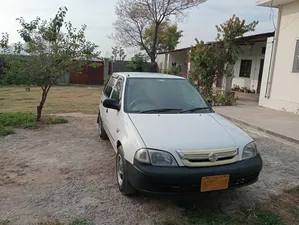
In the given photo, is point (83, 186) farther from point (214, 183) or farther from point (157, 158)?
point (214, 183)

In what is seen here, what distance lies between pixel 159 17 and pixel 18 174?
23080 millimetres

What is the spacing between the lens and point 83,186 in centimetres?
347

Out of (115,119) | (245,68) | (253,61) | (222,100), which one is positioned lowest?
(222,100)

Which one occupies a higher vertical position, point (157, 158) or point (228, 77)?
point (228, 77)

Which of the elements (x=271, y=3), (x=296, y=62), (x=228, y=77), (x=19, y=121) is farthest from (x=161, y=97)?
(x=228, y=77)

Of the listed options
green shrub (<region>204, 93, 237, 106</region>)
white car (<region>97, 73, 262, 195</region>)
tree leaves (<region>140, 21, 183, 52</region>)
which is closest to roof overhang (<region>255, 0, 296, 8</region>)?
green shrub (<region>204, 93, 237, 106</region>)

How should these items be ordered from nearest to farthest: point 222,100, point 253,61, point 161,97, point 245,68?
point 161,97 < point 222,100 < point 253,61 < point 245,68

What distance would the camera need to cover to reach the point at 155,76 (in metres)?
4.46

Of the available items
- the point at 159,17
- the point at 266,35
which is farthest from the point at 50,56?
the point at 159,17

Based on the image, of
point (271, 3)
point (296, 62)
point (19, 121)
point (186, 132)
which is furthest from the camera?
point (271, 3)

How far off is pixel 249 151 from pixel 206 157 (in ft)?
2.19

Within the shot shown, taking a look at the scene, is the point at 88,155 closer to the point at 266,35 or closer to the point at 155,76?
the point at 155,76

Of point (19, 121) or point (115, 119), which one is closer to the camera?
point (115, 119)

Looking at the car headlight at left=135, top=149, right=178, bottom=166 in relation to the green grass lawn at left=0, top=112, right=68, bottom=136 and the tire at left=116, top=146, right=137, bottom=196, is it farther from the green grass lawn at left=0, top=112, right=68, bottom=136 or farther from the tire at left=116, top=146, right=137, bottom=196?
the green grass lawn at left=0, top=112, right=68, bottom=136
